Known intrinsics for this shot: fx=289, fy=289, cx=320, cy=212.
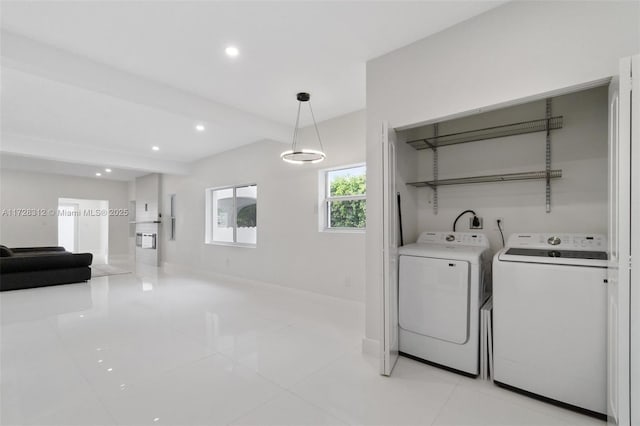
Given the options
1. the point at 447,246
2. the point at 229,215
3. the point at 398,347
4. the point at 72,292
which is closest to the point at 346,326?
the point at 398,347

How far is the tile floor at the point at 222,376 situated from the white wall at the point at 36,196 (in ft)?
18.9

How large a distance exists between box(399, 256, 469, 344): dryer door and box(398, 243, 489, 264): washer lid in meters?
0.03

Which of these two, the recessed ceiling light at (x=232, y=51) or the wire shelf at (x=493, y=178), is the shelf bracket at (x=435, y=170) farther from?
the recessed ceiling light at (x=232, y=51)

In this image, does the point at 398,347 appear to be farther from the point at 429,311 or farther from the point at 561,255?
the point at 561,255

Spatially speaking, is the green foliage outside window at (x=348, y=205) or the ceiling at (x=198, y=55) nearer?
the ceiling at (x=198, y=55)

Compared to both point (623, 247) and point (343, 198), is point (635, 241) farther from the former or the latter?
point (343, 198)

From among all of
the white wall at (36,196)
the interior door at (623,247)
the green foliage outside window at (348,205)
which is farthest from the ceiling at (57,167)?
the interior door at (623,247)

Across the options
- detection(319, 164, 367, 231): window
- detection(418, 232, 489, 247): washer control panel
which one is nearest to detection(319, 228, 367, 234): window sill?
detection(319, 164, 367, 231): window

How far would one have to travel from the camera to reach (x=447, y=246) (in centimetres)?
272

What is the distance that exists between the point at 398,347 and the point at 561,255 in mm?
1462

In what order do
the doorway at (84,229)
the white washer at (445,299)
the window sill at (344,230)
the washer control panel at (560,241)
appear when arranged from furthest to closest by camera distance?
the doorway at (84,229) < the window sill at (344,230) < the white washer at (445,299) < the washer control panel at (560,241)

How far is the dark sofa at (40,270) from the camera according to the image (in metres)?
5.10

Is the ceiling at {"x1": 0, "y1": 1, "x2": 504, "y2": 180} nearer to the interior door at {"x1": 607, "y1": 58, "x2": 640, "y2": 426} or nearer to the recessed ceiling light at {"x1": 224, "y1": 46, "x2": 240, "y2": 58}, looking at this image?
the recessed ceiling light at {"x1": 224, "y1": 46, "x2": 240, "y2": 58}

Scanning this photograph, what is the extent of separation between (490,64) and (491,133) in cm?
75
